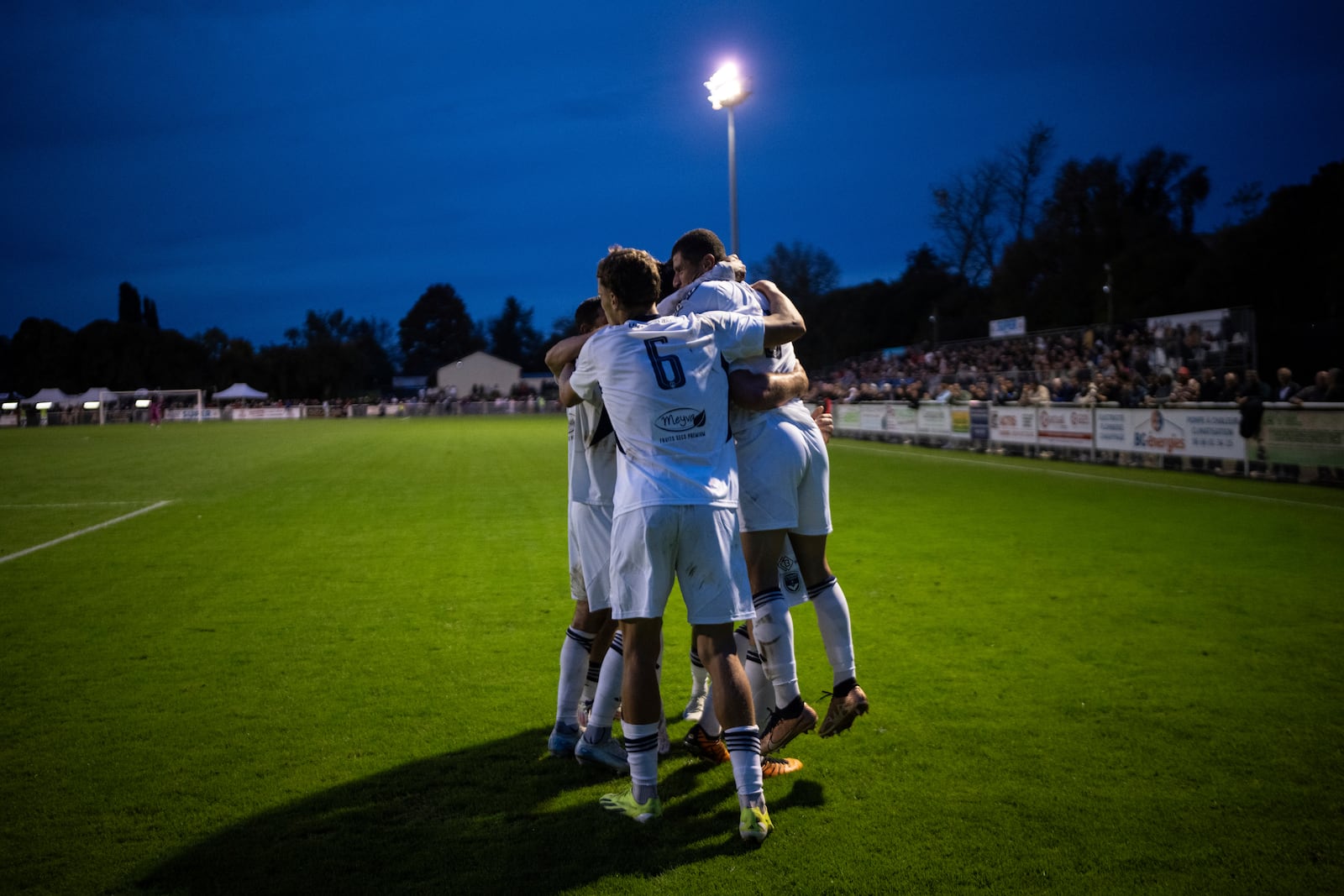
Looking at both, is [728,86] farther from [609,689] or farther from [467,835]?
[467,835]

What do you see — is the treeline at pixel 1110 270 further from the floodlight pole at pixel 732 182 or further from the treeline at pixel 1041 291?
the floodlight pole at pixel 732 182

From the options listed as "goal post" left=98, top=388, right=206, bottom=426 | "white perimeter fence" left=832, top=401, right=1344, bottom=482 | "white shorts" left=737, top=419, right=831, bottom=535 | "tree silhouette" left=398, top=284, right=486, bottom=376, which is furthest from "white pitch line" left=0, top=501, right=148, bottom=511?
"tree silhouette" left=398, top=284, right=486, bottom=376

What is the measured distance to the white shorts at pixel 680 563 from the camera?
3.89 m

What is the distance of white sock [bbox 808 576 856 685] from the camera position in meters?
4.75

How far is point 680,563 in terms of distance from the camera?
157 inches

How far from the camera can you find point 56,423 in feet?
224

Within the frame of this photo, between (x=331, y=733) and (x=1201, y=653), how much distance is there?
532cm

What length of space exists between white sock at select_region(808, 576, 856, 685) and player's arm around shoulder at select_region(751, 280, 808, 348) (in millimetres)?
1221

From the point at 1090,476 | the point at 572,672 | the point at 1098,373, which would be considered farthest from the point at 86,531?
the point at 1098,373

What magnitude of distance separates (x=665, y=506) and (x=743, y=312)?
0.96m

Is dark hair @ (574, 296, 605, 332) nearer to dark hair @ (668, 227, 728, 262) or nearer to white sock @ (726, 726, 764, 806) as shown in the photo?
dark hair @ (668, 227, 728, 262)

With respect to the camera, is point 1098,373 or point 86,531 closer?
point 86,531

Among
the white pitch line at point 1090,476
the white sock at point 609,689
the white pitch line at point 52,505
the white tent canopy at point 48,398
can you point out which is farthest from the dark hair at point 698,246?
the white tent canopy at point 48,398

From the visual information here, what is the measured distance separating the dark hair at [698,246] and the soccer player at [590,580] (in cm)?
49
